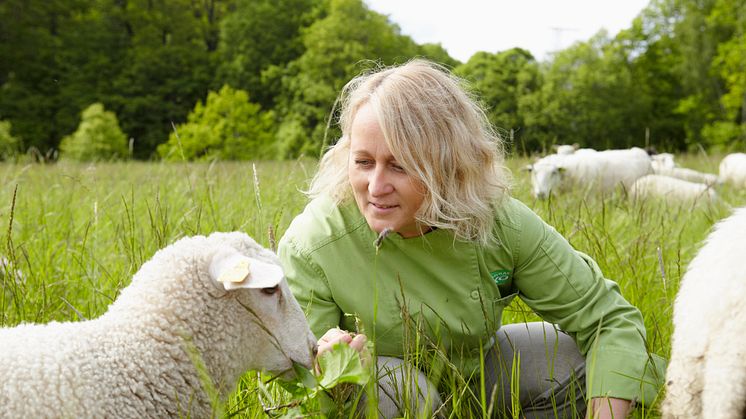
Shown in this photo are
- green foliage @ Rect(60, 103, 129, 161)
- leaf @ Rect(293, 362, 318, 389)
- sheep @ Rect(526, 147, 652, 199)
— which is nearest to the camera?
leaf @ Rect(293, 362, 318, 389)

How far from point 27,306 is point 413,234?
1492 mm

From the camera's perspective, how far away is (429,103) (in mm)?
2037

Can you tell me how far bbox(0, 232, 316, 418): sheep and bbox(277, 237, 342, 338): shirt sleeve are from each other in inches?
13.8

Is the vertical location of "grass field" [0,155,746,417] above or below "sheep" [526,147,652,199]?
above

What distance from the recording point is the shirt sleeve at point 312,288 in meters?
2.10

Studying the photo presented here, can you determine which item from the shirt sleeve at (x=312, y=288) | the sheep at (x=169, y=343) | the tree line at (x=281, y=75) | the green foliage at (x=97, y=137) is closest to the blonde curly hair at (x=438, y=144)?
the shirt sleeve at (x=312, y=288)

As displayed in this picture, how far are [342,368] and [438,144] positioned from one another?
0.76 m

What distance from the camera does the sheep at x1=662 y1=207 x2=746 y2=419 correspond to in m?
1.26

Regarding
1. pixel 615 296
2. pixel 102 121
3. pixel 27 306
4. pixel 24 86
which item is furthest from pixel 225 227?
pixel 24 86

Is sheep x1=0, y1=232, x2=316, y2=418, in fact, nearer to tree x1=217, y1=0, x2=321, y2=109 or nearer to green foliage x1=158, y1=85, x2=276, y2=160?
green foliage x1=158, y1=85, x2=276, y2=160

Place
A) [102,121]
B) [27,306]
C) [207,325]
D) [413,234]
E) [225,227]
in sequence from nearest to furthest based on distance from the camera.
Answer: [207,325] < [413,234] < [27,306] < [225,227] < [102,121]

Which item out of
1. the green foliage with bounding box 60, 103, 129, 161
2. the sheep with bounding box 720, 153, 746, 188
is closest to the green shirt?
the sheep with bounding box 720, 153, 746, 188

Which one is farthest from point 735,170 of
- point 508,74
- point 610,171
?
point 508,74

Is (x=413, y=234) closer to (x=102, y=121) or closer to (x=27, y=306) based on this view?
(x=27, y=306)
